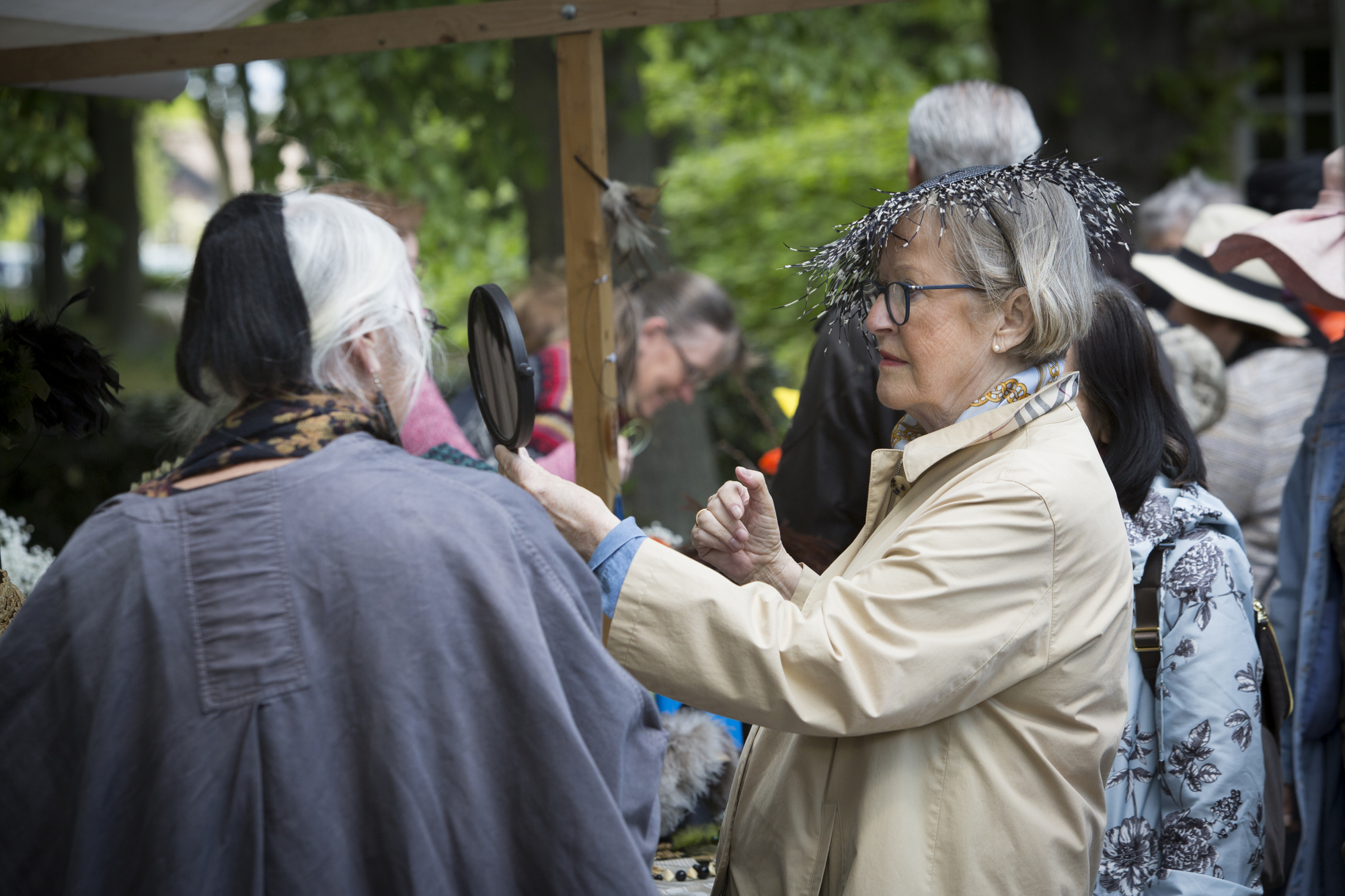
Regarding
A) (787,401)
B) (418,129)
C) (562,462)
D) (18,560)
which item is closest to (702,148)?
(418,129)

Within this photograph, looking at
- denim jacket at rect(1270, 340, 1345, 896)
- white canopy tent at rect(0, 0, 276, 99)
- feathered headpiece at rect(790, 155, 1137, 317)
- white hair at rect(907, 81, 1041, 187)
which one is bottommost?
denim jacket at rect(1270, 340, 1345, 896)

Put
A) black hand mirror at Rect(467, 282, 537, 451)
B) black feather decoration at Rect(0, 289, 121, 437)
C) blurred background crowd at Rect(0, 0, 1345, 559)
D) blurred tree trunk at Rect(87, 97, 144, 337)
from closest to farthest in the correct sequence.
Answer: black hand mirror at Rect(467, 282, 537, 451)
black feather decoration at Rect(0, 289, 121, 437)
blurred background crowd at Rect(0, 0, 1345, 559)
blurred tree trunk at Rect(87, 97, 144, 337)

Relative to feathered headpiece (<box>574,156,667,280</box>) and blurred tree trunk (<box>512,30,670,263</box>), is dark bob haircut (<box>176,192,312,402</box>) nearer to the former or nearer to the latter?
feathered headpiece (<box>574,156,667,280</box>)

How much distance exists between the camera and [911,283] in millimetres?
1815

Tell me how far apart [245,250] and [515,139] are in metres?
4.41

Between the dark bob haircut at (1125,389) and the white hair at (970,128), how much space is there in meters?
0.64

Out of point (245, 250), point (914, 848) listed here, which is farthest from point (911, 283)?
point (245, 250)

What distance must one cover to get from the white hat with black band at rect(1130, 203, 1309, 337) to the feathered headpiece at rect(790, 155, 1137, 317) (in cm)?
193

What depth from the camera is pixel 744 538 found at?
6.41 feet

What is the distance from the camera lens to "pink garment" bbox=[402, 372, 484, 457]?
315cm

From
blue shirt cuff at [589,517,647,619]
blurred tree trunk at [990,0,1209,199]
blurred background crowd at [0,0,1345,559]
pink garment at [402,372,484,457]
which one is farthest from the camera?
blurred tree trunk at [990,0,1209,199]

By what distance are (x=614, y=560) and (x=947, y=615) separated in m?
0.46

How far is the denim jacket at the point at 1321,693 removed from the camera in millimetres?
2787

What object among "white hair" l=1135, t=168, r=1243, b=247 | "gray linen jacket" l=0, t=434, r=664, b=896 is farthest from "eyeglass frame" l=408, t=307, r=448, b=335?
"white hair" l=1135, t=168, r=1243, b=247
